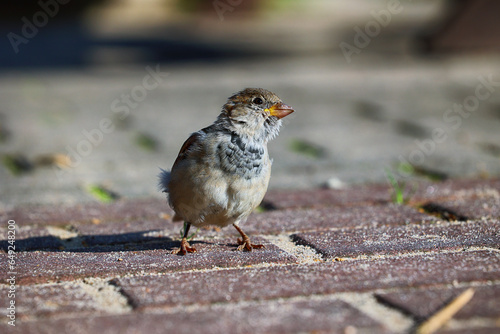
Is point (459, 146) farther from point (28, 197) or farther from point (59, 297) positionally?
point (59, 297)

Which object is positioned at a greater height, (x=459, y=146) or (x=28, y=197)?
(x=459, y=146)

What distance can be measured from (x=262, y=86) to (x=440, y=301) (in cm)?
581

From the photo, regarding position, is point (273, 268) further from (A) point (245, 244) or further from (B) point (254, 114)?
(B) point (254, 114)

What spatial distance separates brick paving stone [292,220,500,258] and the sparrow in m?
0.27

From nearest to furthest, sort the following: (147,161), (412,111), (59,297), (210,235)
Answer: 1. (59,297)
2. (210,235)
3. (147,161)
4. (412,111)

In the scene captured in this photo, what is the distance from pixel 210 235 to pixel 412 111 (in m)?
3.71

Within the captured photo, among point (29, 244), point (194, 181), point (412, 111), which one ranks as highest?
point (412, 111)

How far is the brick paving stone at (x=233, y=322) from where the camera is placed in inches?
71.4

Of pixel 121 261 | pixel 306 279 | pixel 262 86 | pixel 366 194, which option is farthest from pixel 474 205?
pixel 262 86

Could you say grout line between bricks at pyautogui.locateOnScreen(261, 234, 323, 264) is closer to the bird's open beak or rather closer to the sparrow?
the sparrow

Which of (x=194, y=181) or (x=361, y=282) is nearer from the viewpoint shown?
(x=361, y=282)

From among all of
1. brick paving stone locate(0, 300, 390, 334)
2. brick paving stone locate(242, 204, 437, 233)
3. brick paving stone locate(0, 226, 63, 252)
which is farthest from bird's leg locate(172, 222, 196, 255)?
brick paving stone locate(0, 300, 390, 334)

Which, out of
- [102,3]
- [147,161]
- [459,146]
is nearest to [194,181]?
[147,161]

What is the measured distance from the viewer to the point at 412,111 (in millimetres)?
6414
